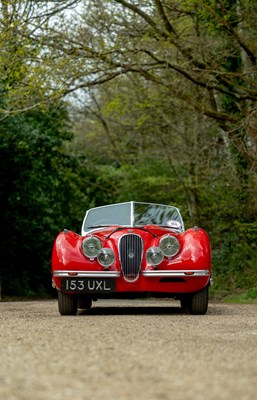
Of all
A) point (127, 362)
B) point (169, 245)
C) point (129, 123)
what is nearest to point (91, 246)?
point (169, 245)

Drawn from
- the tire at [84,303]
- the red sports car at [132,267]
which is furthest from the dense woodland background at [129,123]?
the red sports car at [132,267]

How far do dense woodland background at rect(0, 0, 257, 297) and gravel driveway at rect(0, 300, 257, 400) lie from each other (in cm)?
1004

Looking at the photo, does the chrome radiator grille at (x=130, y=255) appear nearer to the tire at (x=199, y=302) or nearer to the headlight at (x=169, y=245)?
the headlight at (x=169, y=245)

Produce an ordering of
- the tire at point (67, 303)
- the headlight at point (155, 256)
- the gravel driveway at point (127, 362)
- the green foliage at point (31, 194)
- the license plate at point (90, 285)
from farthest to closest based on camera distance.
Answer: the green foliage at point (31, 194)
the tire at point (67, 303)
the headlight at point (155, 256)
the license plate at point (90, 285)
the gravel driveway at point (127, 362)

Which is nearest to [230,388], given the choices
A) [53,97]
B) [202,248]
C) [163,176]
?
[202,248]

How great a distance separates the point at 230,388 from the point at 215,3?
14.7m

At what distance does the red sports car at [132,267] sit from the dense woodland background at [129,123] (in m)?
6.54

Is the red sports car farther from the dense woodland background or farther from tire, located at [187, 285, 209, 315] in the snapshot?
the dense woodland background

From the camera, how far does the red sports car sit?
422 inches

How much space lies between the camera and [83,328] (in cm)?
804

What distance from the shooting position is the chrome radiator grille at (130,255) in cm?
1083

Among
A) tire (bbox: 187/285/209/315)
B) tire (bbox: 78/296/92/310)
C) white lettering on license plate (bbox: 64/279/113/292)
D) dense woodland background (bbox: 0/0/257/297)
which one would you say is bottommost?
tire (bbox: 78/296/92/310)

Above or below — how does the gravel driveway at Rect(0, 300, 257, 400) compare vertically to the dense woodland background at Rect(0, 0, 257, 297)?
below

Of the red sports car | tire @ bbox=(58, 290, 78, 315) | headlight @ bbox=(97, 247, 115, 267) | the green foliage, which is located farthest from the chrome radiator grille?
the green foliage
